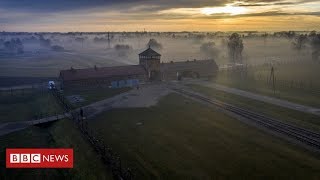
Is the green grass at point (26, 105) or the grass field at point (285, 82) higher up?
the grass field at point (285, 82)

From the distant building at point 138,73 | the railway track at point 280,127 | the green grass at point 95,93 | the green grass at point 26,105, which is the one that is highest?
the distant building at point 138,73

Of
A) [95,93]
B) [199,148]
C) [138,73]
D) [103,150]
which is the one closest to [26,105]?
[95,93]

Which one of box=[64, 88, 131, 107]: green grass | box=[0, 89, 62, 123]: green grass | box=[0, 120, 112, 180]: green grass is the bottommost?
box=[0, 120, 112, 180]: green grass

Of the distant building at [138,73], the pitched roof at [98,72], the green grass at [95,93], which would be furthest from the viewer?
the distant building at [138,73]

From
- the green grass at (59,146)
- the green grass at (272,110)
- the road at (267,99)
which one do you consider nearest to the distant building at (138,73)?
the road at (267,99)

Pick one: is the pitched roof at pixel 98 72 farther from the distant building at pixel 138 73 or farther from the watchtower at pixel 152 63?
the watchtower at pixel 152 63

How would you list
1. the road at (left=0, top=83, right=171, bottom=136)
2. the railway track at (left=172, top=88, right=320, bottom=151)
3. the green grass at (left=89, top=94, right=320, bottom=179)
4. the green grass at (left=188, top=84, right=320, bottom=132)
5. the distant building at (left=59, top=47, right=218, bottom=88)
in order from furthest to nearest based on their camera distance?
the distant building at (left=59, top=47, right=218, bottom=88)
the road at (left=0, top=83, right=171, bottom=136)
the green grass at (left=188, top=84, right=320, bottom=132)
the railway track at (left=172, top=88, right=320, bottom=151)
the green grass at (left=89, top=94, right=320, bottom=179)

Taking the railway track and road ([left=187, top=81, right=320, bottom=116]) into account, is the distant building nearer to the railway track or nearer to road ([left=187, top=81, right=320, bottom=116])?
road ([left=187, top=81, right=320, bottom=116])

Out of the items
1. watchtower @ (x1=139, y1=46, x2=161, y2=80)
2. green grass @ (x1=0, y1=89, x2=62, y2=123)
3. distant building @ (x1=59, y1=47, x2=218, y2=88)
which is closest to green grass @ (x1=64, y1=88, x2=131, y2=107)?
distant building @ (x1=59, y1=47, x2=218, y2=88)

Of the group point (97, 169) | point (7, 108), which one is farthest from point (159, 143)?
point (7, 108)

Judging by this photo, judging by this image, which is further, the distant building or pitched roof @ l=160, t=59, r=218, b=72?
pitched roof @ l=160, t=59, r=218, b=72
